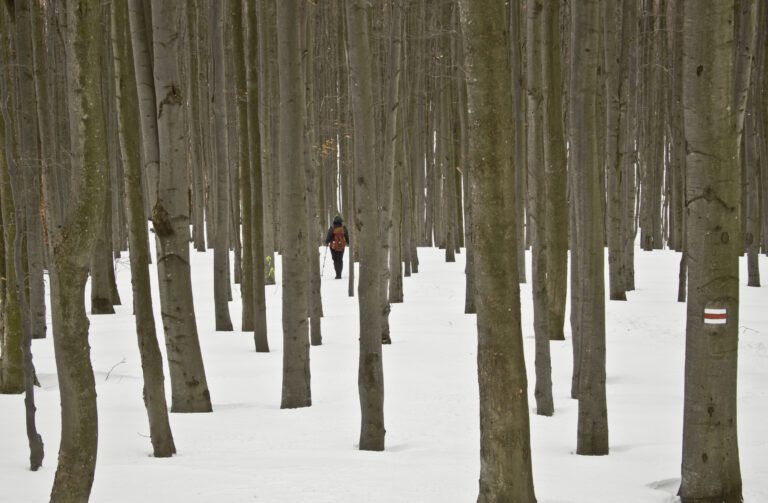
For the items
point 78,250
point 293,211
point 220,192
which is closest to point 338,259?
point 220,192

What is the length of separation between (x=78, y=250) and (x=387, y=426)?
3925 mm

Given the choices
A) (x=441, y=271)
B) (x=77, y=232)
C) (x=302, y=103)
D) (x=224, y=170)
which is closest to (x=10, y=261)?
(x=302, y=103)

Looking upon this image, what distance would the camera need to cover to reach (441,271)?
1980 centimetres

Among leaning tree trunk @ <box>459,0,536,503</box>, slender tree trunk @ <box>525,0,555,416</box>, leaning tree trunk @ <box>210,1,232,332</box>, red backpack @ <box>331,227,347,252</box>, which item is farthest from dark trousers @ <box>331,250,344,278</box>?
leaning tree trunk @ <box>459,0,536,503</box>

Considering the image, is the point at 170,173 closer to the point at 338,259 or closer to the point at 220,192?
the point at 220,192

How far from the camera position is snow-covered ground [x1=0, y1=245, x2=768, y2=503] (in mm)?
4539

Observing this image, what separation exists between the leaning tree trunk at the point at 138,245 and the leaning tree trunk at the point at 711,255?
11.5ft

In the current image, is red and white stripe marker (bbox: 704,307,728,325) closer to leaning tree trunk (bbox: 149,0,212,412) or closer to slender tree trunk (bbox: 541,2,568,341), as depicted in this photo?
slender tree trunk (bbox: 541,2,568,341)

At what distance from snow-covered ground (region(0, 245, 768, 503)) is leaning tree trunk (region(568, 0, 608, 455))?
345mm

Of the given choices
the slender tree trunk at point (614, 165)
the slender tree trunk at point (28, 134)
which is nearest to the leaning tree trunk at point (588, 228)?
the slender tree trunk at point (28, 134)

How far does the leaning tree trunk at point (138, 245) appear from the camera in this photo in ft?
17.4

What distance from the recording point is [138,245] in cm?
541

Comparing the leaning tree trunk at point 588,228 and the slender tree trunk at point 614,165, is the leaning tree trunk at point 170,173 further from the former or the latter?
the slender tree trunk at point 614,165

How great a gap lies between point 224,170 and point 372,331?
685 centimetres
